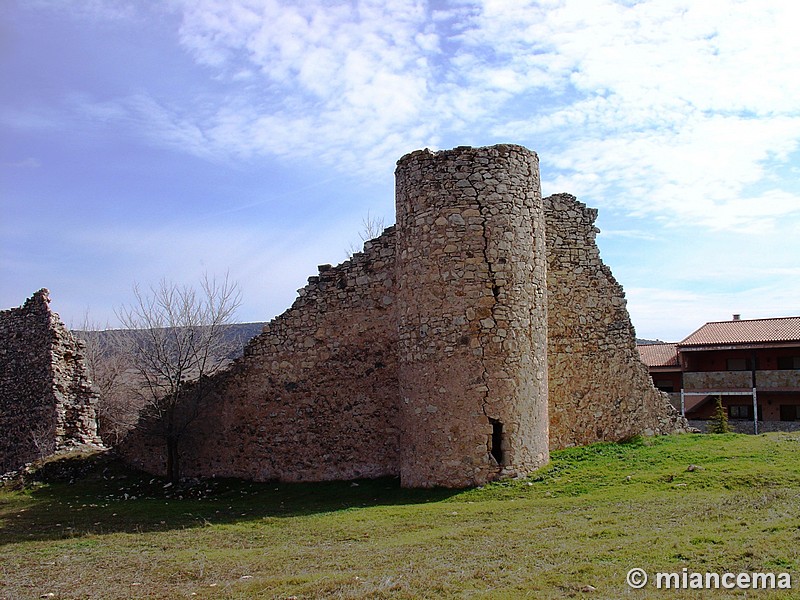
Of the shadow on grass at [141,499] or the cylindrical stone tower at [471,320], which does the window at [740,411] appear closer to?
the cylindrical stone tower at [471,320]

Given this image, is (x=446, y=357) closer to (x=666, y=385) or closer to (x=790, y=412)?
(x=790, y=412)

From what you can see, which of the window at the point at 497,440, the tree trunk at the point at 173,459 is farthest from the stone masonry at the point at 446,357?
the tree trunk at the point at 173,459

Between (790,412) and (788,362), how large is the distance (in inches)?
119

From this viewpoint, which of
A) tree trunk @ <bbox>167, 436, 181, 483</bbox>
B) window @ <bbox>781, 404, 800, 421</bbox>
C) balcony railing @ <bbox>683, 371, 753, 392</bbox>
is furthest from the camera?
window @ <bbox>781, 404, 800, 421</bbox>

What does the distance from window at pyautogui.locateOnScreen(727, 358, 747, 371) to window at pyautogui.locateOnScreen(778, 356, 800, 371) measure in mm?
1642

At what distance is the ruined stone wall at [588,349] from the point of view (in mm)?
16875

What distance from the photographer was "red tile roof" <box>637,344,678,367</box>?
4119 cm

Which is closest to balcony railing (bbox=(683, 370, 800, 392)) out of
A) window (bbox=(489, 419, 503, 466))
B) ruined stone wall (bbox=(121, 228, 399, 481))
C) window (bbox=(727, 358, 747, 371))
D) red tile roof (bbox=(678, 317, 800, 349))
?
red tile roof (bbox=(678, 317, 800, 349))

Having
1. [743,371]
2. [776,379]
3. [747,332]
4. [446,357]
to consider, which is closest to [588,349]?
[446,357]

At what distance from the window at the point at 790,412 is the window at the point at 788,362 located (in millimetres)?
2282

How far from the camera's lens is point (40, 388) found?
69.8ft

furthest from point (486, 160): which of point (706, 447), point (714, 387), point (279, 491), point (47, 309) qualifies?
point (714, 387)

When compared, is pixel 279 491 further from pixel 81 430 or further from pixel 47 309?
pixel 47 309

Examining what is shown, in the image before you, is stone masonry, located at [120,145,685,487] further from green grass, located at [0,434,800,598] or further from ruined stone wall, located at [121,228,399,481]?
green grass, located at [0,434,800,598]
